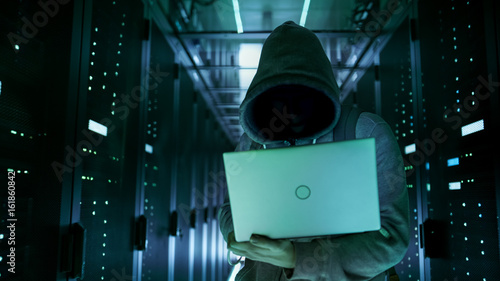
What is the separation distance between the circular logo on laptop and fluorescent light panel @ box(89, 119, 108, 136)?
1.16 m

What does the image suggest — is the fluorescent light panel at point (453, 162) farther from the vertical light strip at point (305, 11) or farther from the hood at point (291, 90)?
the vertical light strip at point (305, 11)

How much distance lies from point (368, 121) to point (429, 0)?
1554 millimetres

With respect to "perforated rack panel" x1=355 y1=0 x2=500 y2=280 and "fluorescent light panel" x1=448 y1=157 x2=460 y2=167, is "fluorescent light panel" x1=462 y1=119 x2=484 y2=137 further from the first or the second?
"fluorescent light panel" x1=448 y1=157 x2=460 y2=167

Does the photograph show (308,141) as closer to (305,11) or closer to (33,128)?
(33,128)

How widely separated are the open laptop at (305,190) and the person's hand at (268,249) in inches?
0.9

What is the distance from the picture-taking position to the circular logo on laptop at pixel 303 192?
893 mm

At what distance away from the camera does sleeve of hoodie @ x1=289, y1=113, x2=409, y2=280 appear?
0.94 m

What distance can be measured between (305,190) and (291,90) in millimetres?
425

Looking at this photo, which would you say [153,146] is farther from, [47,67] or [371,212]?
[371,212]

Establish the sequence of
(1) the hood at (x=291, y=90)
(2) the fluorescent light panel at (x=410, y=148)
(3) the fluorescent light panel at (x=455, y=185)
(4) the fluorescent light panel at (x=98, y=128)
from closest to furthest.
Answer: (1) the hood at (x=291, y=90)
(4) the fluorescent light panel at (x=98, y=128)
(3) the fluorescent light panel at (x=455, y=185)
(2) the fluorescent light panel at (x=410, y=148)

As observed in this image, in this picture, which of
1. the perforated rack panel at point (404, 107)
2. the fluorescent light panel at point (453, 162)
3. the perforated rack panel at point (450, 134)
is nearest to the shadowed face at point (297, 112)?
the perforated rack panel at point (450, 134)

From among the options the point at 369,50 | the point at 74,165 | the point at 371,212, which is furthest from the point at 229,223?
the point at 369,50

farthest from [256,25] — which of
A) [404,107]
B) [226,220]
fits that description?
[226,220]

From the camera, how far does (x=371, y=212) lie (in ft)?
2.95
